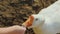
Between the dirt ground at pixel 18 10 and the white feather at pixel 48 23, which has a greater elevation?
the dirt ground at pixel 18 10

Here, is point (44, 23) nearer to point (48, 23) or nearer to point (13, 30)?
point (48, 23)

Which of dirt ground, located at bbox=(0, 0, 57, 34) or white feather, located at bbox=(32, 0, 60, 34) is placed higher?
dirt ground, located at bbox=(0, 0, 57, 34)

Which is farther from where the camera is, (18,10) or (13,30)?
(18,10)

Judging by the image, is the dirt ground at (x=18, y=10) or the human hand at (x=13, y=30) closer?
the human hand at (x=13, y=30)

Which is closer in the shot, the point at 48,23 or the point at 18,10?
the point at 48,23

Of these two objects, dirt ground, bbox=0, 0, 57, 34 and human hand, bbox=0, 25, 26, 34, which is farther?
dirt ground, bbox=0, 0, 57, 34

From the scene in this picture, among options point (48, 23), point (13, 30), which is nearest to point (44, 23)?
point (48, 23)

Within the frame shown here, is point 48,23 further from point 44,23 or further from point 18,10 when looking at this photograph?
point 18,10

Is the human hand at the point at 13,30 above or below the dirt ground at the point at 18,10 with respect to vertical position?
below

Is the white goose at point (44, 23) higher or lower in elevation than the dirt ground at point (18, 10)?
lower

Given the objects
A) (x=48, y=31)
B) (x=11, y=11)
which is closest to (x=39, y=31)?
(x=48, y=31)
